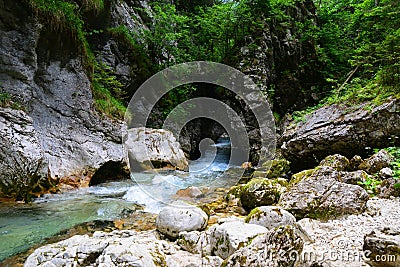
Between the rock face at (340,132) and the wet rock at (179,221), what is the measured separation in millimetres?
3918

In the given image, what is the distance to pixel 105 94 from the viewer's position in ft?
29.4

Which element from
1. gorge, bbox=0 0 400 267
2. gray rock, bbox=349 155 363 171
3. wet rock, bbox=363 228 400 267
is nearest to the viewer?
wet rock, bbox=363 228 400 267

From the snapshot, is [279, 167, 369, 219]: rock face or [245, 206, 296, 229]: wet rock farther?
[279, 167, 369, 219]: rock face

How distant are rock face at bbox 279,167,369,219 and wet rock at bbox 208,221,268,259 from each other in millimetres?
1092

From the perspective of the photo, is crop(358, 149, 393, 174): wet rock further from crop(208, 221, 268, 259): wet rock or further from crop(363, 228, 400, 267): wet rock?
crop(208, 221, 268, 259): wet rock

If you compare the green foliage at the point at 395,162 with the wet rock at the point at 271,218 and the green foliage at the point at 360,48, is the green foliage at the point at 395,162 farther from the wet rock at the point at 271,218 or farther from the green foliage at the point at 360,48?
the wet rock at the point at 271,218

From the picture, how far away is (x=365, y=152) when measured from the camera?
5750 millimetres

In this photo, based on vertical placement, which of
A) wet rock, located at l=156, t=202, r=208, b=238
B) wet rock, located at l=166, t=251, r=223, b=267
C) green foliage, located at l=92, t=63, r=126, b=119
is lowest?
wet rock, located at l=166, t=251, r=223, b=267

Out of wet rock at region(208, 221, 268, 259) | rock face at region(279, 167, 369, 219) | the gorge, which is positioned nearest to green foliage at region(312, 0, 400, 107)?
the gorge

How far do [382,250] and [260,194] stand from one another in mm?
2843

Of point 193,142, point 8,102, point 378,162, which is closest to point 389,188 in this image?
point 378,162

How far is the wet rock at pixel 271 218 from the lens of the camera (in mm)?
3221

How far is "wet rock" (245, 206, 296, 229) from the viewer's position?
322 centimetres

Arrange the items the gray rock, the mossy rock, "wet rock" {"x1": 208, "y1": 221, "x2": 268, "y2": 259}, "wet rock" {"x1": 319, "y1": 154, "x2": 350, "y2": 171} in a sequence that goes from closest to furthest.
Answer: "wet rock" {"x1": 208, "y1": 221, "x2": 268, "y2": 259}, "wet rock" {"x1": 319, "y1": 154, "x2": 350, "y2": 171}, the gray rock, the mossy rock
